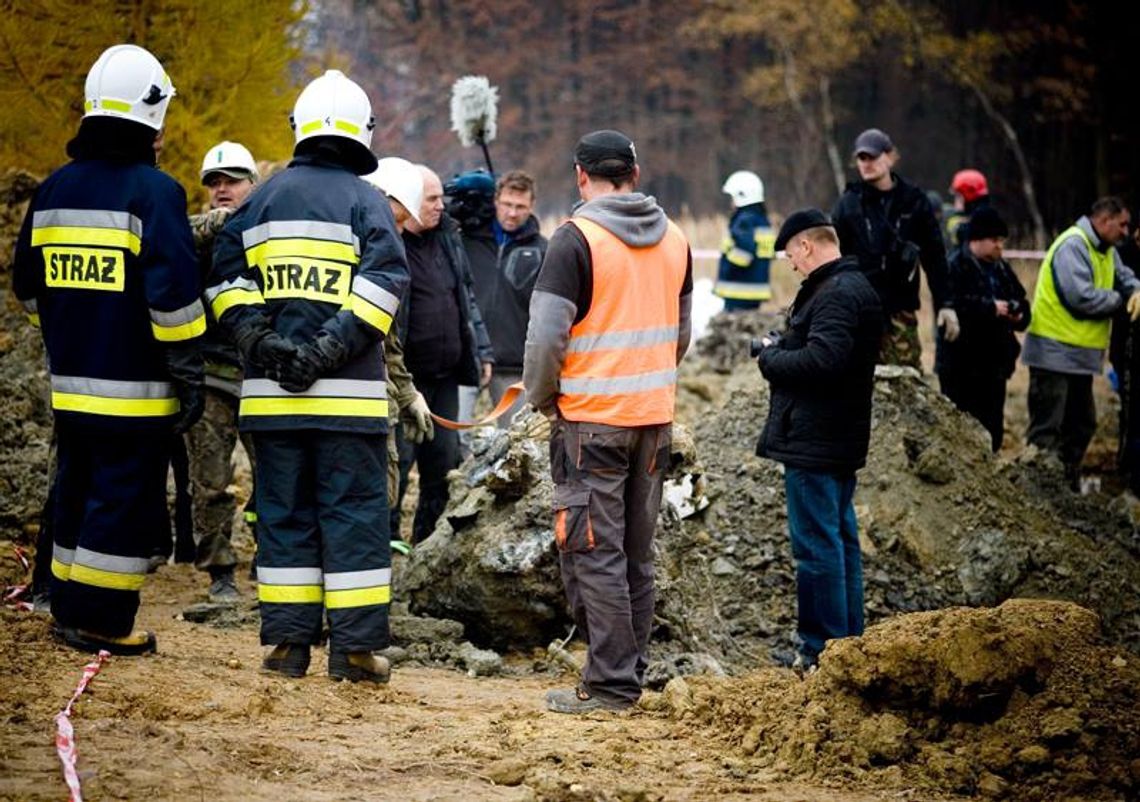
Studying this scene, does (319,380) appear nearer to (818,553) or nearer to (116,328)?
(116,328)

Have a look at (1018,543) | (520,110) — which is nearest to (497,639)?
(1018,543)

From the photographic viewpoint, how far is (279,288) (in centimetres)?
599

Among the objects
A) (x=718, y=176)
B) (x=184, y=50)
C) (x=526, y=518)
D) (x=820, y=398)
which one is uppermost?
(x=718, y=176)

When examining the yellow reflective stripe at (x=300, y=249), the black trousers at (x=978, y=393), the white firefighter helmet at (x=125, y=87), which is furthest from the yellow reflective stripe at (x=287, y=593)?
the black trousers at (x=978, y=393)

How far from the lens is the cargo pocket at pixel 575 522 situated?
5.90 m

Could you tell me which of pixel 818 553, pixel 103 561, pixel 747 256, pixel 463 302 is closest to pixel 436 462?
pixel 463 302

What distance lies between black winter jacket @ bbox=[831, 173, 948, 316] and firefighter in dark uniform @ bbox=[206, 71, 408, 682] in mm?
A: 4535

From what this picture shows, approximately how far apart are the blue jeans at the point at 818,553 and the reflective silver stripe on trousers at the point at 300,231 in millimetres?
2368

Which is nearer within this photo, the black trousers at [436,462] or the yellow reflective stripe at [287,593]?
the yellow reflective stripe at [287,593]

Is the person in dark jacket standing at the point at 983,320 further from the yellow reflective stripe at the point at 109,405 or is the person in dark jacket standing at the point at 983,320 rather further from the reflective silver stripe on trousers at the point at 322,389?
the yellow reflective stripe at the point at 109,405

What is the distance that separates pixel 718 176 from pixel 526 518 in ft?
114

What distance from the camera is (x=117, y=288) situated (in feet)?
20.0

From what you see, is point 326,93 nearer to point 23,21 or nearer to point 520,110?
point 23,21

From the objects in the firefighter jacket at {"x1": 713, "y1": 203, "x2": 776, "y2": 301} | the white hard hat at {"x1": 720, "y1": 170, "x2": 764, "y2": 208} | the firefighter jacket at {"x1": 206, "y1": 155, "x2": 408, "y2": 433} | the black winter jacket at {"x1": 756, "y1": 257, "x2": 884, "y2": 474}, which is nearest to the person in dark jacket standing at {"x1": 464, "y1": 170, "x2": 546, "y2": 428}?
the black winter jacket at {"x1": 756, "y1": 257, "x2": 884, "y2": 474}
